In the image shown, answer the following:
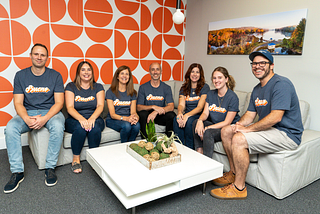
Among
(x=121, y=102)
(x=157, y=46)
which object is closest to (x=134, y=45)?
(x=157, y=46)

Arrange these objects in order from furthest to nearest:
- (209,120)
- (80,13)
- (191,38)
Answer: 1. (191,38)
2. (80,13)
3. (209,120)

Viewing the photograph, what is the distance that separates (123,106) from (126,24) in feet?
5.33

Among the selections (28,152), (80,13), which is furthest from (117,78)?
(28,152)

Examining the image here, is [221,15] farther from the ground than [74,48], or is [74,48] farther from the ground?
[221,15]

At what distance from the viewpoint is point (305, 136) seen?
2.57 m

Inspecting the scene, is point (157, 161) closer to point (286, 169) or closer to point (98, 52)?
point (286, 169)

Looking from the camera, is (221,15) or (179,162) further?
(221,15)

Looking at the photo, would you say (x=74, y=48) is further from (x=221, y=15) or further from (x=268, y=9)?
(x=268, y=9)

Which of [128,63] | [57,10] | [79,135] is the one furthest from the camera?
[128,63]

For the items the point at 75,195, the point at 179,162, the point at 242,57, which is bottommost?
the point at 75,195

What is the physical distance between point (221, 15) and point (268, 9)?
86cm

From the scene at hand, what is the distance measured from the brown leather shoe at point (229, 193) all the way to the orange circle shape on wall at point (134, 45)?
9.12 ft

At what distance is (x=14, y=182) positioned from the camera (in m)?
2.33

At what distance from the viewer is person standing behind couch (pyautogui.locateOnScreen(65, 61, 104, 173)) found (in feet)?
9.15
